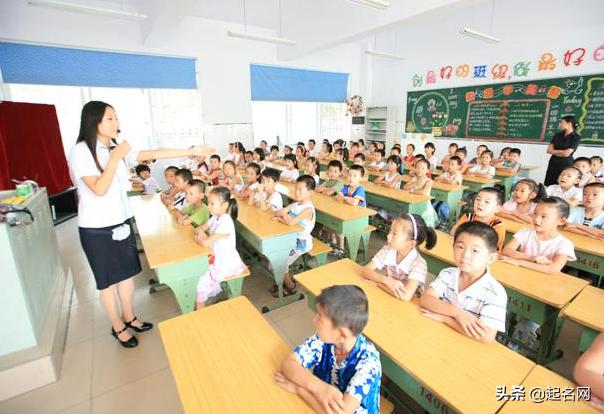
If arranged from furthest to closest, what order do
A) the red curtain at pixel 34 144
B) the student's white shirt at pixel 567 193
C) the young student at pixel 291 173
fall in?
the young student at pixel 291 173, the red curtain at pixel 34 144, the student's white shirt at pixel 567 193

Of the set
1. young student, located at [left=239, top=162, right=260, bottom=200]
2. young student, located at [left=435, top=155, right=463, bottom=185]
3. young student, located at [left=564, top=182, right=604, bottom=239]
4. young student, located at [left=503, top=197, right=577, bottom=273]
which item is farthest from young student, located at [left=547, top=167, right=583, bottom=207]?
young student, located at [left=239, top=162, right=260, bottom=200]

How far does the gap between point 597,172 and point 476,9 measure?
413 centimetres

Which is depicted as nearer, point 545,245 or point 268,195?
A: point 545,245

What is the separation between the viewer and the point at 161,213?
3.04 meters

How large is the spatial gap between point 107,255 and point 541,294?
96.5 inches

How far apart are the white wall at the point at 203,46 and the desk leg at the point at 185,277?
5763 millimetres

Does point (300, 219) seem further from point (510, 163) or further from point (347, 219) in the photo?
point (510, 163)

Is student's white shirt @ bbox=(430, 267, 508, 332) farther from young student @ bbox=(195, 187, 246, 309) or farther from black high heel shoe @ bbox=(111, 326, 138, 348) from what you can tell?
black high heel shoe @ bbox=(111, 326, 138, 348)

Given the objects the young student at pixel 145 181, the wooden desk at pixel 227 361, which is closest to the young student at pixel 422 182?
the wooden desk at pixel 227 361

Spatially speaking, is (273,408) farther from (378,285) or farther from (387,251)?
(387,251)

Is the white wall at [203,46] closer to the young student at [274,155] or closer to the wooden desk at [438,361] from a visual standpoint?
the young student at [274,155]

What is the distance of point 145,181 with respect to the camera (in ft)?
14.7

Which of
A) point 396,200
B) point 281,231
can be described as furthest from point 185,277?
point 396,200

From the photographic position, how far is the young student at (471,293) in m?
1.25
